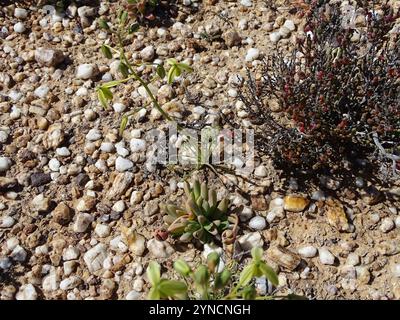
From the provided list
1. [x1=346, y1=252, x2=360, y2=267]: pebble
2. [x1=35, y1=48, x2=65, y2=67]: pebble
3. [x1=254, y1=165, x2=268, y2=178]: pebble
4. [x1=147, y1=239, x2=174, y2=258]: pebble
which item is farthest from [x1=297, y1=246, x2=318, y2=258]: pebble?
[x1=35, y1=48, x2=65, y2=67]: pebble

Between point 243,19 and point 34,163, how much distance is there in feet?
6.45

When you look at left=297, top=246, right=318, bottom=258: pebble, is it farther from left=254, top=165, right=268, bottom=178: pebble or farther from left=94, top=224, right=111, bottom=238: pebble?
left=94, top=224, right=111, bottom=238: pebble

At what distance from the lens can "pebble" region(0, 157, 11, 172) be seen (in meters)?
3.43

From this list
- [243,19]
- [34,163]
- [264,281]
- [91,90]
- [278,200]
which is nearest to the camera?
[264,281]

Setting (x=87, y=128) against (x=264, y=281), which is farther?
(x=87, y=128)

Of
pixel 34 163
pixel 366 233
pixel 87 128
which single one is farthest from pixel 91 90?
pixel 366 233

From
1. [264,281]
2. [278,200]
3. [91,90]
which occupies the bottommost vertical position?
[264,281]

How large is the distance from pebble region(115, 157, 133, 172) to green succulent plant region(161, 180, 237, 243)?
439mm

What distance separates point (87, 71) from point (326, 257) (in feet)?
7.09

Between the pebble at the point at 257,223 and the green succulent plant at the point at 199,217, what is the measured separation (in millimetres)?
124

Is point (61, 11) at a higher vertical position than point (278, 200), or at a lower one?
higher
